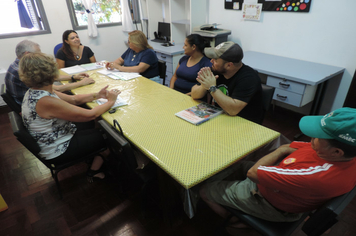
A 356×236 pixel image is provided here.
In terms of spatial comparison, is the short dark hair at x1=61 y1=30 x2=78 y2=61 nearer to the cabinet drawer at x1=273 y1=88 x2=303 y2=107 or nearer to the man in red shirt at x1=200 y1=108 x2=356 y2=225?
the cabinet drawer at x1=273 y1=88 x2=303 y2=107

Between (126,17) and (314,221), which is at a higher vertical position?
(126,17)

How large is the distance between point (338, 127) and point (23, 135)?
5.57ft

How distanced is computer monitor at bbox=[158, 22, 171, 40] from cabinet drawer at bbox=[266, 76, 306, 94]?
2.49 m

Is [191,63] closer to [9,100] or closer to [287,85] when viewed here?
[287,85]

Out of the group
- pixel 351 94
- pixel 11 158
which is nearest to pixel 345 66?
pixel 351 94

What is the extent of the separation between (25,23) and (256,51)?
156 inches

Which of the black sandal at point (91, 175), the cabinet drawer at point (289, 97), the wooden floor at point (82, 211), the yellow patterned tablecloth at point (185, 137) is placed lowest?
the wooden floor at point (82, 211)

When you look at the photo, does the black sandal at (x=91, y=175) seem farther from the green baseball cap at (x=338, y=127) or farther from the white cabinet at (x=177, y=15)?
the white cabinet at (x=177, y=15)

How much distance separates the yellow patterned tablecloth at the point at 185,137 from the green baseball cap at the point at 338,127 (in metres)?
0.41

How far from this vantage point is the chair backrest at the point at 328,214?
0.78 metres

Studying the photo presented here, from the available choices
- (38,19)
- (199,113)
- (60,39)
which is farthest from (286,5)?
(38,19)

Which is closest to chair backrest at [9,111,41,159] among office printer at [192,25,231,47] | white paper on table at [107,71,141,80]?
white paper on table at [107,71,141,80]

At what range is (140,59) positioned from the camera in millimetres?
2611

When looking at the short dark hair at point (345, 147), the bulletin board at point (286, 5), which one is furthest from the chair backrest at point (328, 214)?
the bulletin board at point (286, 5)
